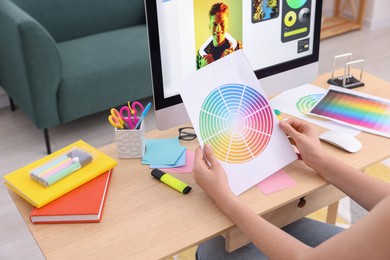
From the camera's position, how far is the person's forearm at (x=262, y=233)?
36.0 inches

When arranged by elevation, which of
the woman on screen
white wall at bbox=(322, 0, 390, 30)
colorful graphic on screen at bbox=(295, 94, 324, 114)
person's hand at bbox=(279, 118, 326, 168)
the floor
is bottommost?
the floor

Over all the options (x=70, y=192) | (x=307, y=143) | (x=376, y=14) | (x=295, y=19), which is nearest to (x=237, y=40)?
(x=295, y=19)

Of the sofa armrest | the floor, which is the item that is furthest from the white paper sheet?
the sofa armrest

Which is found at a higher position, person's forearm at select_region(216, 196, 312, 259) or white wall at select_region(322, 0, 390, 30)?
person's forearm at select_region(216, 196, 312, 259)

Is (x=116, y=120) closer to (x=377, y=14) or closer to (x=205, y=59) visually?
(x=205, y=59)

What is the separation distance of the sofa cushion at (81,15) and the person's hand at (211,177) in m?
2.10

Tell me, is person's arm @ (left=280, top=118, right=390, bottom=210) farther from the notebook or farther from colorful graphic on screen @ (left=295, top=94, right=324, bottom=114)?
the notebook

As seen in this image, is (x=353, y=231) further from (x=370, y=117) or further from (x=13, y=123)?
(x=13, y=123)

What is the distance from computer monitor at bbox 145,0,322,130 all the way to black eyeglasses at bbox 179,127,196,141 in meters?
0.09

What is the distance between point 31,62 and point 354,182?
1.72 meters

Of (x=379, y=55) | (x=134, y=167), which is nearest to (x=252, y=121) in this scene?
(x=134, y=167)

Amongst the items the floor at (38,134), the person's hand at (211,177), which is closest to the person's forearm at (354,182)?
the person's hand at (211,177)

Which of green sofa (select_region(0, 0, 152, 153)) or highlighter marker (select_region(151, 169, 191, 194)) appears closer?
highlighter marker (select_region(151, 169, 191, 194))

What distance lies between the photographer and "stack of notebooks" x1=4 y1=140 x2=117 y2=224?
1.01m
